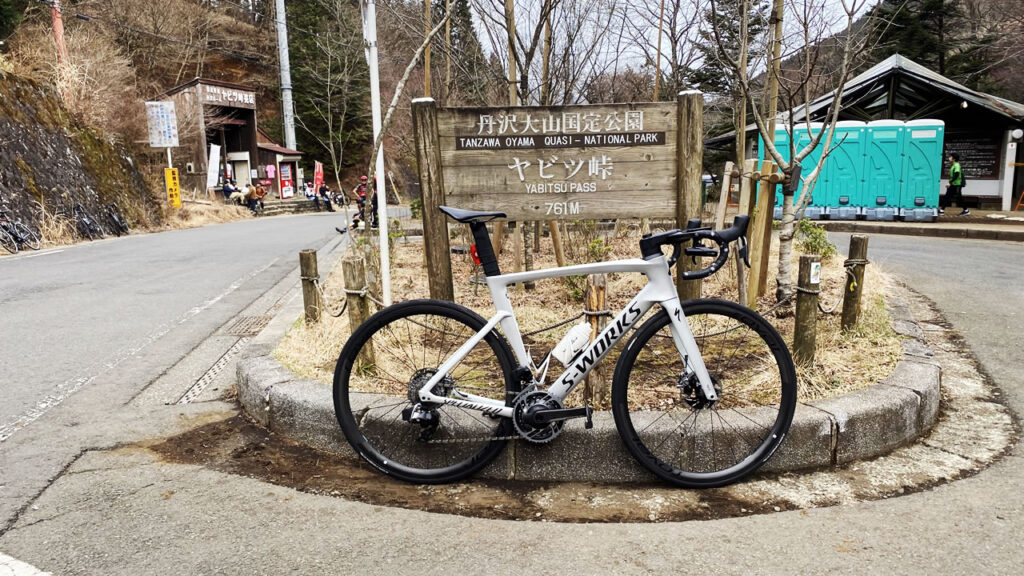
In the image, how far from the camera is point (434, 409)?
3240mm

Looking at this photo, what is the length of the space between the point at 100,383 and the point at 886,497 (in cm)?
483

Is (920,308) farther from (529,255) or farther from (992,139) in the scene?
(992,139)

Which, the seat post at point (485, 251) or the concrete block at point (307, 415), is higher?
the seat post at point (485, 251)

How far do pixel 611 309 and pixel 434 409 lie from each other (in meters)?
1.54

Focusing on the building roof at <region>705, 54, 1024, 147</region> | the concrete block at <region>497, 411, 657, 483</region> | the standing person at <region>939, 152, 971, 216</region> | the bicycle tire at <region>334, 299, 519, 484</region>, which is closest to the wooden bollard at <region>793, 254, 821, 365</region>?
the concrete block at <region>497, 411, 657, 483</region>

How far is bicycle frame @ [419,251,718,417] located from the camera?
3.12 m

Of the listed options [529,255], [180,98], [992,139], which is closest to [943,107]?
[992,139]

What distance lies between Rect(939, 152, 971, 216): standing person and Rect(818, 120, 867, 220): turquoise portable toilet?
2618mm

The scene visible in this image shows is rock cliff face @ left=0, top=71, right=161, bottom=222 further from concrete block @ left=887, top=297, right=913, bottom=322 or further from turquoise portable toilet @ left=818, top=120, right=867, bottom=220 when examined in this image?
turquoise portable toilet @ left=818, top=120, right=867, bottom=220

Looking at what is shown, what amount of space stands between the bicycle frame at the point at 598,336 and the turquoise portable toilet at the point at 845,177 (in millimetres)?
17413

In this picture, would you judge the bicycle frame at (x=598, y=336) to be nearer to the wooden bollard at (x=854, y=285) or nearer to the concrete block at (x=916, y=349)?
the concrete block at (x=916, y=349)

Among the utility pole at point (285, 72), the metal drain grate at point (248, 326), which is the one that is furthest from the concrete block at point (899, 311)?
the utility pole at point (285, 72)

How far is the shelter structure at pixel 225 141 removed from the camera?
3173cm

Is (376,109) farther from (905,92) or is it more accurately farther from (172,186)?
(172,186)
